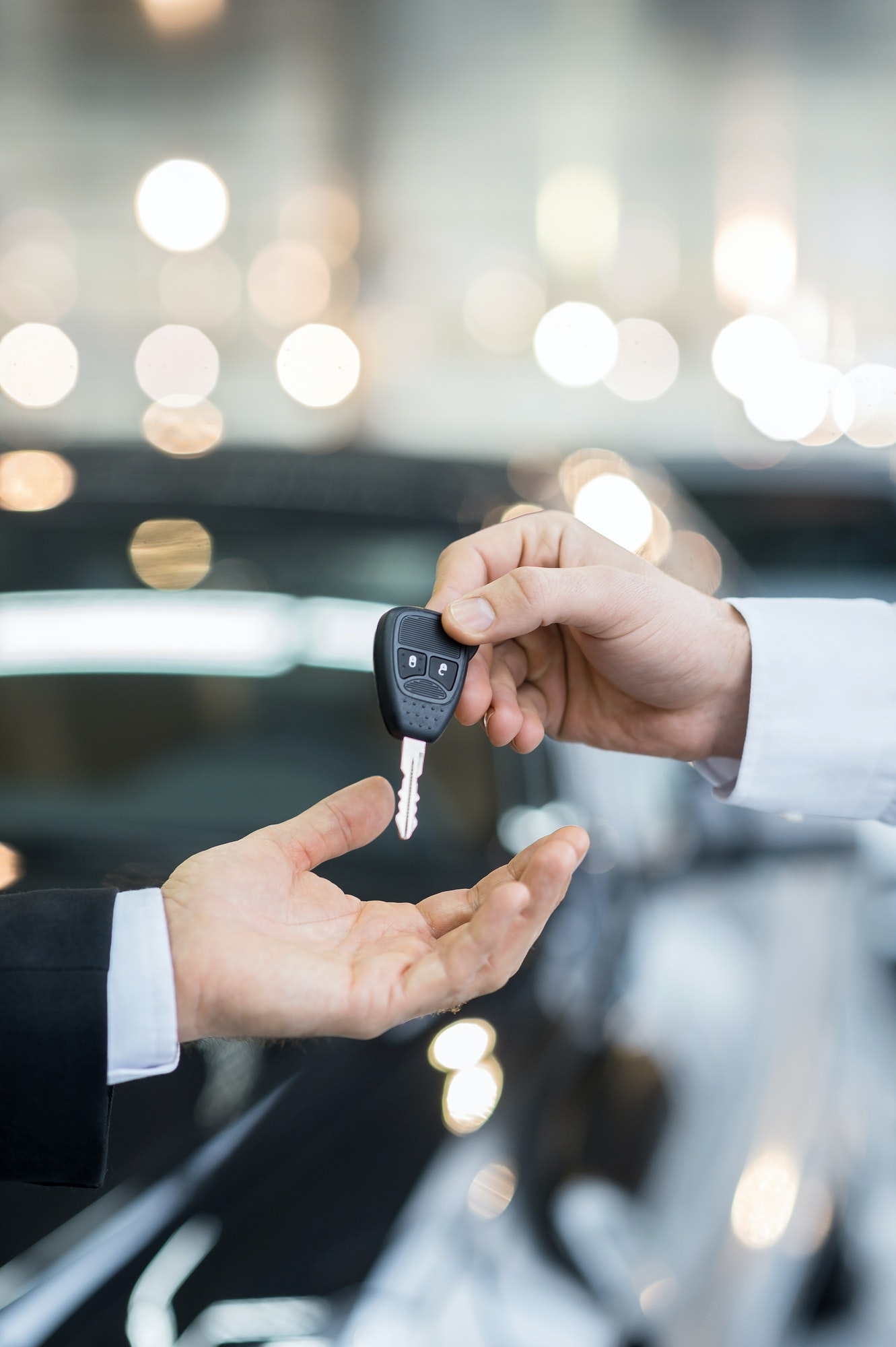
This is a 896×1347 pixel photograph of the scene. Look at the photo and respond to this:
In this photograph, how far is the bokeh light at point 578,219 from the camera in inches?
251

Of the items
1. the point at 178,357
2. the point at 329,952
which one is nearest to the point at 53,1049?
the point at 329,952

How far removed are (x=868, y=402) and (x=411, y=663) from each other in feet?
2.32

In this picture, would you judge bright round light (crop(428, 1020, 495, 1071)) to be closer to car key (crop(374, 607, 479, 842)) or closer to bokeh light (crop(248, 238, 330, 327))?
car key (crop(374, 607, 479, 842))

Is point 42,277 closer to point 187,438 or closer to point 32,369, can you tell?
point 187,438

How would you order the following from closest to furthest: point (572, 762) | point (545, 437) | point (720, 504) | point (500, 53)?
point (572, 762) < point (500, 53) < point (720, 504) < point (545, 437)

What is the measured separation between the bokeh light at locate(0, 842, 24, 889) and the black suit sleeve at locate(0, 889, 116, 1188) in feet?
1.19

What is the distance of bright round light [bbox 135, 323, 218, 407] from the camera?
4.26 m

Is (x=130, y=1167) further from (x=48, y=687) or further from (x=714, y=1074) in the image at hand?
(x=714, y=1074)

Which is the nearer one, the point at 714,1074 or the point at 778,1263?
the point at 778,1263

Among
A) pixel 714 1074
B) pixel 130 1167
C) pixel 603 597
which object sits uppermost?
pixel 603 597

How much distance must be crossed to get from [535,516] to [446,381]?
684 centimetres

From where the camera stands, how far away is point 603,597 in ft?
2.79

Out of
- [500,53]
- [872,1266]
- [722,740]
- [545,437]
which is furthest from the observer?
[545,437]

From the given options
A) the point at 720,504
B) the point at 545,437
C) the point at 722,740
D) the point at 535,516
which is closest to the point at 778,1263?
the point at 722,740
